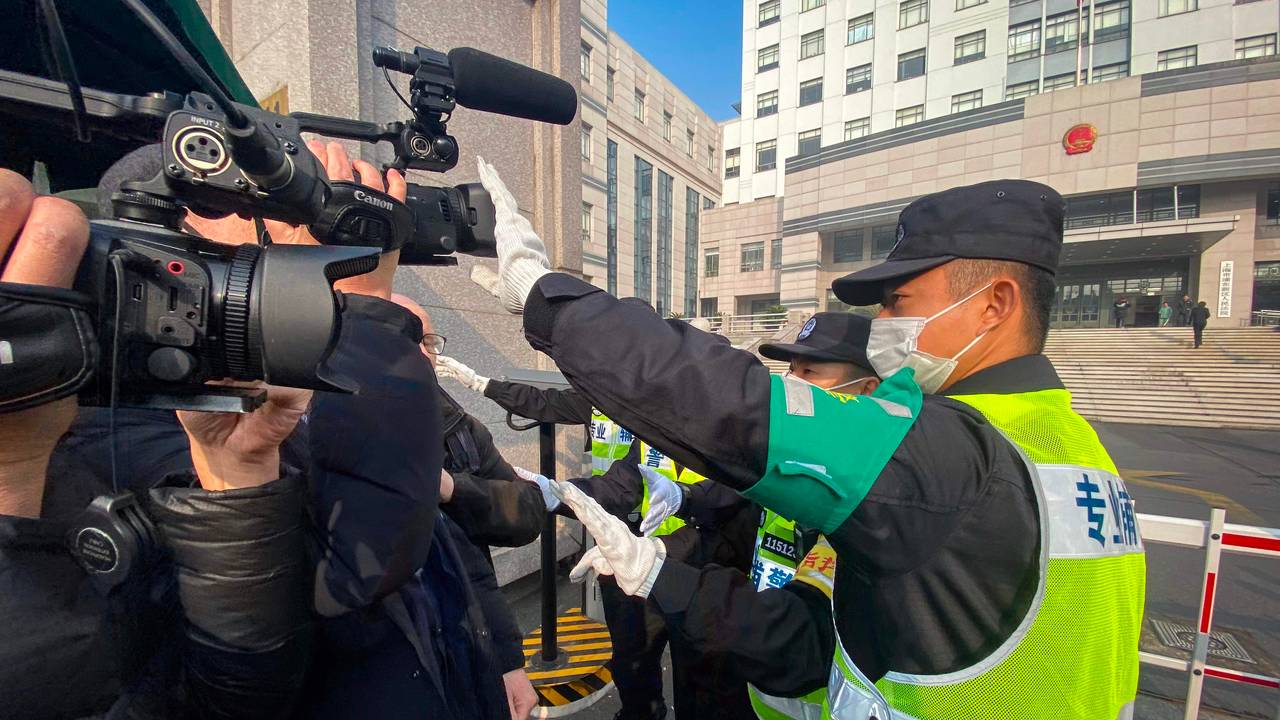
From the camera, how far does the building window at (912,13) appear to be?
27.6 meters

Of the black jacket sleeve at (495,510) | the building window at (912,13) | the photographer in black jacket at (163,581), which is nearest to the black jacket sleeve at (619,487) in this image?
the black jacket sleeve at (495,510)

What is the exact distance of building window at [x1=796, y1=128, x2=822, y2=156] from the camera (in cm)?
3111

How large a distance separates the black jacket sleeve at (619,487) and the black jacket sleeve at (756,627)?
126cm

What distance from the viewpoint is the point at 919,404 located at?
975 mm

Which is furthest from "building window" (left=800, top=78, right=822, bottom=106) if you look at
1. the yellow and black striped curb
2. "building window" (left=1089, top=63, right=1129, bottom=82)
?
the yellow and black striped curb

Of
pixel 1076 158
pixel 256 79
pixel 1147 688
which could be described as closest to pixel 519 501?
pixel 256 79

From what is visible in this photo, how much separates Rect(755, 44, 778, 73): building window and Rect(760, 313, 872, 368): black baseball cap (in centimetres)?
3569

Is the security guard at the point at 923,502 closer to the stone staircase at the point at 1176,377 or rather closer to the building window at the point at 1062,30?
the stone staircase at the point at 1176,377

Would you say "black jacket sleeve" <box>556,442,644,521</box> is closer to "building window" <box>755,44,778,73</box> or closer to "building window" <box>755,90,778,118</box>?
"building window" <box>755,90,778,118</box>

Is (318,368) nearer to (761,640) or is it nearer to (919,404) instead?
(919,404)

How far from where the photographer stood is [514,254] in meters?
1.30

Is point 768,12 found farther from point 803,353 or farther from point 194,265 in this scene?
point 194,265

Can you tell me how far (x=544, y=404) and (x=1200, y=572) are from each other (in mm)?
5314

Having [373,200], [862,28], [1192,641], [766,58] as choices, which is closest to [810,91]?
[862,28]
